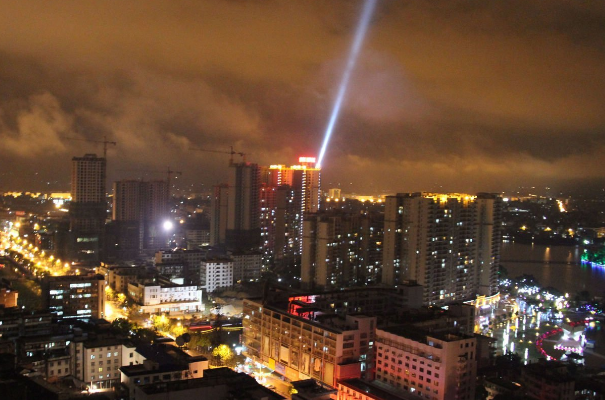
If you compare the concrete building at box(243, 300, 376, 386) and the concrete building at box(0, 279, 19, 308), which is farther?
the concrete building at box(0, 279, 19, 308)

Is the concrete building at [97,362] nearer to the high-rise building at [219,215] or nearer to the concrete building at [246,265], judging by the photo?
the concrete building at [246,265]

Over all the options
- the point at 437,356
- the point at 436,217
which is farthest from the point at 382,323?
the point at 436,217

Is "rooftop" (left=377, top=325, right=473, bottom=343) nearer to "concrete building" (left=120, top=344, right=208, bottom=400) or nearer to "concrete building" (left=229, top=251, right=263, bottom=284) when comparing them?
"concrete building" (left=120, top=344, right=208, bottom=400)

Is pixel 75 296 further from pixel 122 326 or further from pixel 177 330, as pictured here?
pixel 177 330

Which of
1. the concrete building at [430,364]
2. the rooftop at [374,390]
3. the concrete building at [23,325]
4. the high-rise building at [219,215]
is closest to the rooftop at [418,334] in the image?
the concrete building at [430,364]

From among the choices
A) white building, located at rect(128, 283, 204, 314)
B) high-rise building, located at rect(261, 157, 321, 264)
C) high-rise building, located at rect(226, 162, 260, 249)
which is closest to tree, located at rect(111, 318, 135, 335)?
white building, located at rect(128, 283, 204, 314)

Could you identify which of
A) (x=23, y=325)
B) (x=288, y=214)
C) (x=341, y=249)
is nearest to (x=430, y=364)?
(x=23, y=325)

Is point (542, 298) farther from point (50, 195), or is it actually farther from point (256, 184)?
point (50, 195)
